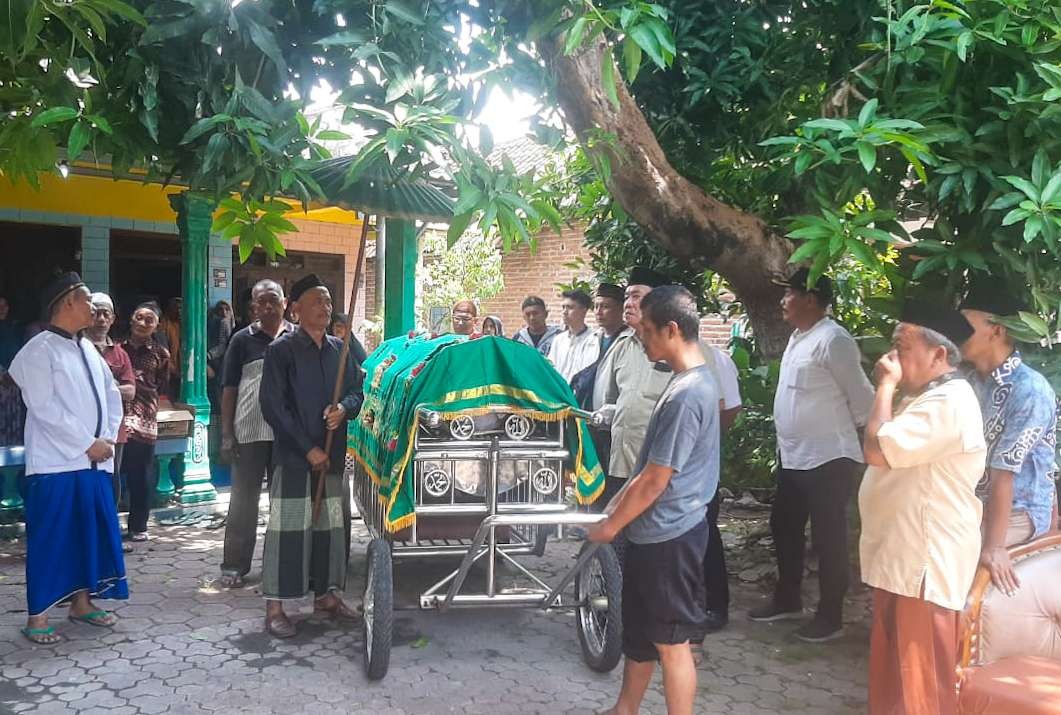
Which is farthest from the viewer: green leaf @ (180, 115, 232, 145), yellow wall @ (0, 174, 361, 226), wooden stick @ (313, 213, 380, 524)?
yellow wall @ (0, 174, 361, 226)

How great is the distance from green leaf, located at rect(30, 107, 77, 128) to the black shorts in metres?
2.57

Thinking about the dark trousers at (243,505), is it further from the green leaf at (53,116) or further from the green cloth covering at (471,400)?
the green leaf at (53,116)

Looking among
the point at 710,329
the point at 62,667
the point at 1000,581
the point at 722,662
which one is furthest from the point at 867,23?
the point at 710,329

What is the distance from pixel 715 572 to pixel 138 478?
439cm

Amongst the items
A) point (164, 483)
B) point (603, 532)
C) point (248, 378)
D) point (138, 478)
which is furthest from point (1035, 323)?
point (164, 483)

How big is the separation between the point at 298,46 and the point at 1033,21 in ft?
9.92

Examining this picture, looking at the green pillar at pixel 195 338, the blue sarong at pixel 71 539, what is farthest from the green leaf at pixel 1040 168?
the green pillar at pixel 195 338

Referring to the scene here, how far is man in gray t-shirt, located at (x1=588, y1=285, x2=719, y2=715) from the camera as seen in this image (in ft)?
10.6

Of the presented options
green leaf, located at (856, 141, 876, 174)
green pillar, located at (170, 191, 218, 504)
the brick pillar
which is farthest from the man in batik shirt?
the brick pillar

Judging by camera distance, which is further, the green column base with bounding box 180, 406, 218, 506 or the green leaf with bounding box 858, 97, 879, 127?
the green column base with bounding box 180, 406, 218, 506

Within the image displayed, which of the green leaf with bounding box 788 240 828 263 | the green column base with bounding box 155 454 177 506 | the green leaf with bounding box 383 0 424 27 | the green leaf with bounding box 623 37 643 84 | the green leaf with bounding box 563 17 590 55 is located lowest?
the green column base with bounding box 155 454 177 506

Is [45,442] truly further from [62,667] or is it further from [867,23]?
[867,23]

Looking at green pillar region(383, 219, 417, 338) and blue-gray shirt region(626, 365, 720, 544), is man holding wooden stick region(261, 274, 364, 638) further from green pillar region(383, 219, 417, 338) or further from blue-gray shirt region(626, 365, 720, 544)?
green pillar region(383, 219, 417, 338)

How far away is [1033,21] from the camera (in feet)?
11.1
